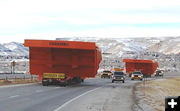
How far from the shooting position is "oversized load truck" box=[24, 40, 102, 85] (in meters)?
32.8

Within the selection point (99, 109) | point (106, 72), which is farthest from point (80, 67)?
point (106, 72)

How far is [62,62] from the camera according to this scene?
112 feet

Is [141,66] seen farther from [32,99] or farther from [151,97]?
[32,99]

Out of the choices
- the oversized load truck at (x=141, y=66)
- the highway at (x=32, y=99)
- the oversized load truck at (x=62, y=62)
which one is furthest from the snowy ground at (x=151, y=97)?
the oversized load truck at (x=141, y=66)

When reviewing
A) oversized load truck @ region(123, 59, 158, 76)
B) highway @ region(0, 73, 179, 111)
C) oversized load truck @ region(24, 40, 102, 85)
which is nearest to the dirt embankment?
highway @ region(0, 73, 179, 111)

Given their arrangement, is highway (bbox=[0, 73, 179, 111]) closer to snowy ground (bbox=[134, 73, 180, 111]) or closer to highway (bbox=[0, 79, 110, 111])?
highway (bbox=[0, 79, 110, 111])

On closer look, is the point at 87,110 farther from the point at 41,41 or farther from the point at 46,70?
the point at 46,70

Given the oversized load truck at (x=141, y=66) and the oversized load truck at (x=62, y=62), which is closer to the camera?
the oversized load truck at (x=62, y=62)

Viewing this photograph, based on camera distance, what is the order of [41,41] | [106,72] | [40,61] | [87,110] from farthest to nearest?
[106,72] → [40,61] → [41,41] → [87,110]

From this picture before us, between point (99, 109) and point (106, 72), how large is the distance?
57.3 meters

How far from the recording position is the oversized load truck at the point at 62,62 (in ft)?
108

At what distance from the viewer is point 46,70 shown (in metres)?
34.4

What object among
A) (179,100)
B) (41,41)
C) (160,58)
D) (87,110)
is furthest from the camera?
(160,58)

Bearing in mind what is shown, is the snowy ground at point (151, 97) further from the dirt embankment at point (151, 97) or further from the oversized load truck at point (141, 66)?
the oversized load truck at point (141, 66)
